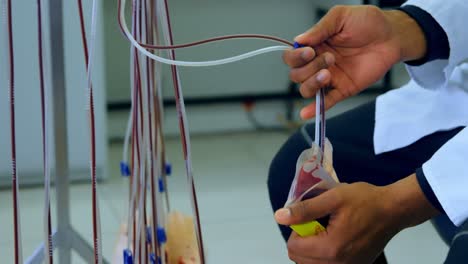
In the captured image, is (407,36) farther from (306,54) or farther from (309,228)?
(309,228)

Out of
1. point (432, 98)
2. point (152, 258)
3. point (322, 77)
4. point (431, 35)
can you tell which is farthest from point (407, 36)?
point (152, 258)

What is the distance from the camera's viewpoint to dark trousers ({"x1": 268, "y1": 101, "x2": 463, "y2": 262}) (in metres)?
1.10

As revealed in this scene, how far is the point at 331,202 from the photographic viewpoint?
2.56 feet

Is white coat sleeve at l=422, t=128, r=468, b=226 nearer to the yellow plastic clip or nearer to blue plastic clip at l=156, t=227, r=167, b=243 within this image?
the yellow plastic clip

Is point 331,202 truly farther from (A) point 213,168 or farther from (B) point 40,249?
(A) point 213,168

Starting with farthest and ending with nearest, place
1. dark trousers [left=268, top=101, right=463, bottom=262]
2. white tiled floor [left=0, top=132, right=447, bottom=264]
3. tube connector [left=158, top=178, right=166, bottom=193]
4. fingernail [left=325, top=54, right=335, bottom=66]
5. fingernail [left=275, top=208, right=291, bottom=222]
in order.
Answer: white tiled floor [left=0, top=132, right=447, bottom=264], dark trousers [left=268, top=101, right=463, bottom=262], tube connector [left=158, top=178, right=166, bottom=193], fingernail [left=325, top=54, right=335, bottom=66], fingernail [left=275, top=208, right=291, bottom=222]

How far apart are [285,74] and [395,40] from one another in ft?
5.72

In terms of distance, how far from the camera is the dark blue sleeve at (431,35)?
105 centimetres

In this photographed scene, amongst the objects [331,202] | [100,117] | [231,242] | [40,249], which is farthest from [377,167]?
[100,117]

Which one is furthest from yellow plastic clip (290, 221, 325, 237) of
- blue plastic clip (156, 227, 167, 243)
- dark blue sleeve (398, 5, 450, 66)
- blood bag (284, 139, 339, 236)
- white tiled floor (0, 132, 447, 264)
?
white tiled floor (0, 132, 447, 264)

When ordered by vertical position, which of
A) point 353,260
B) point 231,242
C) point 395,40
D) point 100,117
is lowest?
point 231,242

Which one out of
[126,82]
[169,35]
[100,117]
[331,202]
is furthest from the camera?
[126,82]

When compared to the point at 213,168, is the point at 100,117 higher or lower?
higher

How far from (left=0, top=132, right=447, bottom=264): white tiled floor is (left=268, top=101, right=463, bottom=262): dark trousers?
1.89ft
